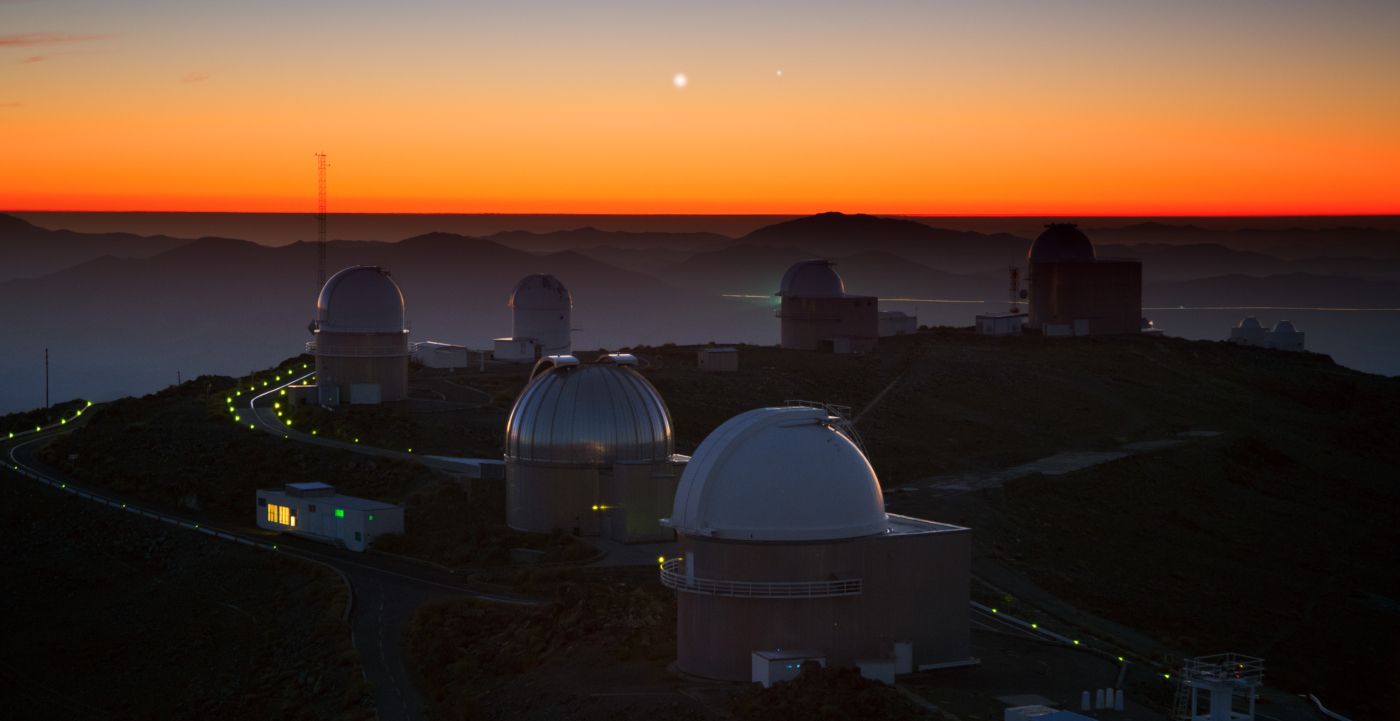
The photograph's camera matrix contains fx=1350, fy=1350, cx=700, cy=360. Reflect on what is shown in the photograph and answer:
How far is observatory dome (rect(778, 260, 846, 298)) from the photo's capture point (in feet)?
211

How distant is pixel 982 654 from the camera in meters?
24.5

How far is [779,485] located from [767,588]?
1665 mm

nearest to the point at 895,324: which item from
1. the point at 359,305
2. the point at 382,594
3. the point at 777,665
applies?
the point at 359,305

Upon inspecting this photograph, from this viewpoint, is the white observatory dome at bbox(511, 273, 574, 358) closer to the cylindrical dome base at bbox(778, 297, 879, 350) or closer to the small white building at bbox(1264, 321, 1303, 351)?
A: the cylindrical dome base at bbox(778, 297, 879, 350)

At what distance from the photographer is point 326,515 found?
34.6 meters

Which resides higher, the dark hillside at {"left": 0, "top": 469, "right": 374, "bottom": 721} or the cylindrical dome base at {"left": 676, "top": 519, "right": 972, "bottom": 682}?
the cylindrical dome base at {"left": 676, "top": 519, "right": 972, "bottom": 682}

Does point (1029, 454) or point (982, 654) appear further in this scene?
point (1029, 454)

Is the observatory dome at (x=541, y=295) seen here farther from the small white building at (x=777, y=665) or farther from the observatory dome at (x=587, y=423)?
the small white building at (x=777, y=665)

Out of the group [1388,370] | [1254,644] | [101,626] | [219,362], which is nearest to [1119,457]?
[1254,644]

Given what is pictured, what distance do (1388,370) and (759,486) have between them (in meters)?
119

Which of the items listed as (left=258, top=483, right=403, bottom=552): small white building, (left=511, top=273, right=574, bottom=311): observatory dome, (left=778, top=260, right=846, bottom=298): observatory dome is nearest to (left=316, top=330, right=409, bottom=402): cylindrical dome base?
(left=258, top=483, right=403, bottom=552): small white building

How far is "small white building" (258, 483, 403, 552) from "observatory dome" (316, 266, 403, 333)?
1057cm

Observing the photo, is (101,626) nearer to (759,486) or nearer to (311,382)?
(759,486)

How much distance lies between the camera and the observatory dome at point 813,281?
2537 inches
